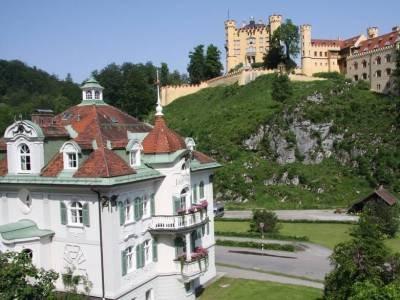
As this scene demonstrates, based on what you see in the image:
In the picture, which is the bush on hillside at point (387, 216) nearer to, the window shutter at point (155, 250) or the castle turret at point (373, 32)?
the window shutter at point (155, 250)

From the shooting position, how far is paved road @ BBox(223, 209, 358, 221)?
191 ft

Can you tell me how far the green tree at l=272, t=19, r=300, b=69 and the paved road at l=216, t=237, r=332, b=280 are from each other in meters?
66.2

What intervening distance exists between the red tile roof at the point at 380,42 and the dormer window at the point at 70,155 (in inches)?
3101

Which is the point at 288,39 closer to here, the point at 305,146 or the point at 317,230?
the point at 305,146

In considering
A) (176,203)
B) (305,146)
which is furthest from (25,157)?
(305,146)

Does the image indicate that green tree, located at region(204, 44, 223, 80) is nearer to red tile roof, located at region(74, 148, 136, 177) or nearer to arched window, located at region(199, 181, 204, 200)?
arched window, located at region(199, 181, 204, 200)

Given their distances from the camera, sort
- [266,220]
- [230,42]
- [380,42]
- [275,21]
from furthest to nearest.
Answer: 1. [230,42]
2. [275,21]
3. [380,42]
4. [266,220]

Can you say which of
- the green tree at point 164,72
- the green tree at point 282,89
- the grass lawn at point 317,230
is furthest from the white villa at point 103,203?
the green tree at point 164,72

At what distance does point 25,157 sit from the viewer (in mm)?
28109

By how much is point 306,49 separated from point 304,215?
178ft

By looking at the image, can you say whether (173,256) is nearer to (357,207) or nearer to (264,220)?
(264,220)

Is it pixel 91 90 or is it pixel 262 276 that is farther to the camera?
pixel 262 276

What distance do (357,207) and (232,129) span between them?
30.9m

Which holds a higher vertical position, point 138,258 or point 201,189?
point 201,189
